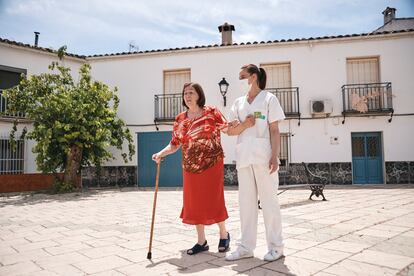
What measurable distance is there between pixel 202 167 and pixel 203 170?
31 mm

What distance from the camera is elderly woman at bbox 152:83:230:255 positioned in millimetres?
2906

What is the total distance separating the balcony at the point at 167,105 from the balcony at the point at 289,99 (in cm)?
389

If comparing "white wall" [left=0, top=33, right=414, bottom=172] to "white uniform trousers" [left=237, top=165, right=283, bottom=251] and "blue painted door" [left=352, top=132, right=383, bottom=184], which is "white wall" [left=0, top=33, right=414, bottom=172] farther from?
"white uniform trousers" [left=237, top=165, right=283, bottom=251]

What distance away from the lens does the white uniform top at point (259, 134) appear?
2.63 meters

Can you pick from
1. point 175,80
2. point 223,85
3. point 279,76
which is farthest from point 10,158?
point 279,76

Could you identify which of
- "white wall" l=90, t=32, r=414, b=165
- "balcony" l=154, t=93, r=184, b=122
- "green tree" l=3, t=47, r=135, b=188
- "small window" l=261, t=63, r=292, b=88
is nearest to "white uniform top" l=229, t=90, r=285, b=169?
"green tree" l=3, t=47, r=135, b=188

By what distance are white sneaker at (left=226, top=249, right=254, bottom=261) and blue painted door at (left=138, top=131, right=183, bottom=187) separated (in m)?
9.51

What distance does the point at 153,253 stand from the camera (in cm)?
298

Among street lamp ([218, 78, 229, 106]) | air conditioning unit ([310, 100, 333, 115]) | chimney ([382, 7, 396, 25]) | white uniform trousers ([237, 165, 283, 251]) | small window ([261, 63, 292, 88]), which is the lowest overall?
white uniform trousers ([237, 165, 283, 251])

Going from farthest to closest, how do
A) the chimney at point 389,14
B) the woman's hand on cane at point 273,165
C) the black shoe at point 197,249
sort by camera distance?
1. the chimney at point 389,14
2. the black shoe at point 197,249
3. the woman's hand on cane at point 273,165

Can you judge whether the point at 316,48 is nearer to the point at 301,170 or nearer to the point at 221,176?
the point at 301,170

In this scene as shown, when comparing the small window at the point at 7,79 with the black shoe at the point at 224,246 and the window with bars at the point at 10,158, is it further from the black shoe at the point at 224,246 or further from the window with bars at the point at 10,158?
the black shoe at the point at 224,246

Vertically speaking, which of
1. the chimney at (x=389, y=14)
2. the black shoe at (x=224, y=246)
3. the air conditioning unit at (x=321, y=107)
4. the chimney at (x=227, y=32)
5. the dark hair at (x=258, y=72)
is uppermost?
the chimney at (x=389, y=14)

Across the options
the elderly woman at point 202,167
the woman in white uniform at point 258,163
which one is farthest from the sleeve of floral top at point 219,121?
the woman in white uniform at point 258,163
